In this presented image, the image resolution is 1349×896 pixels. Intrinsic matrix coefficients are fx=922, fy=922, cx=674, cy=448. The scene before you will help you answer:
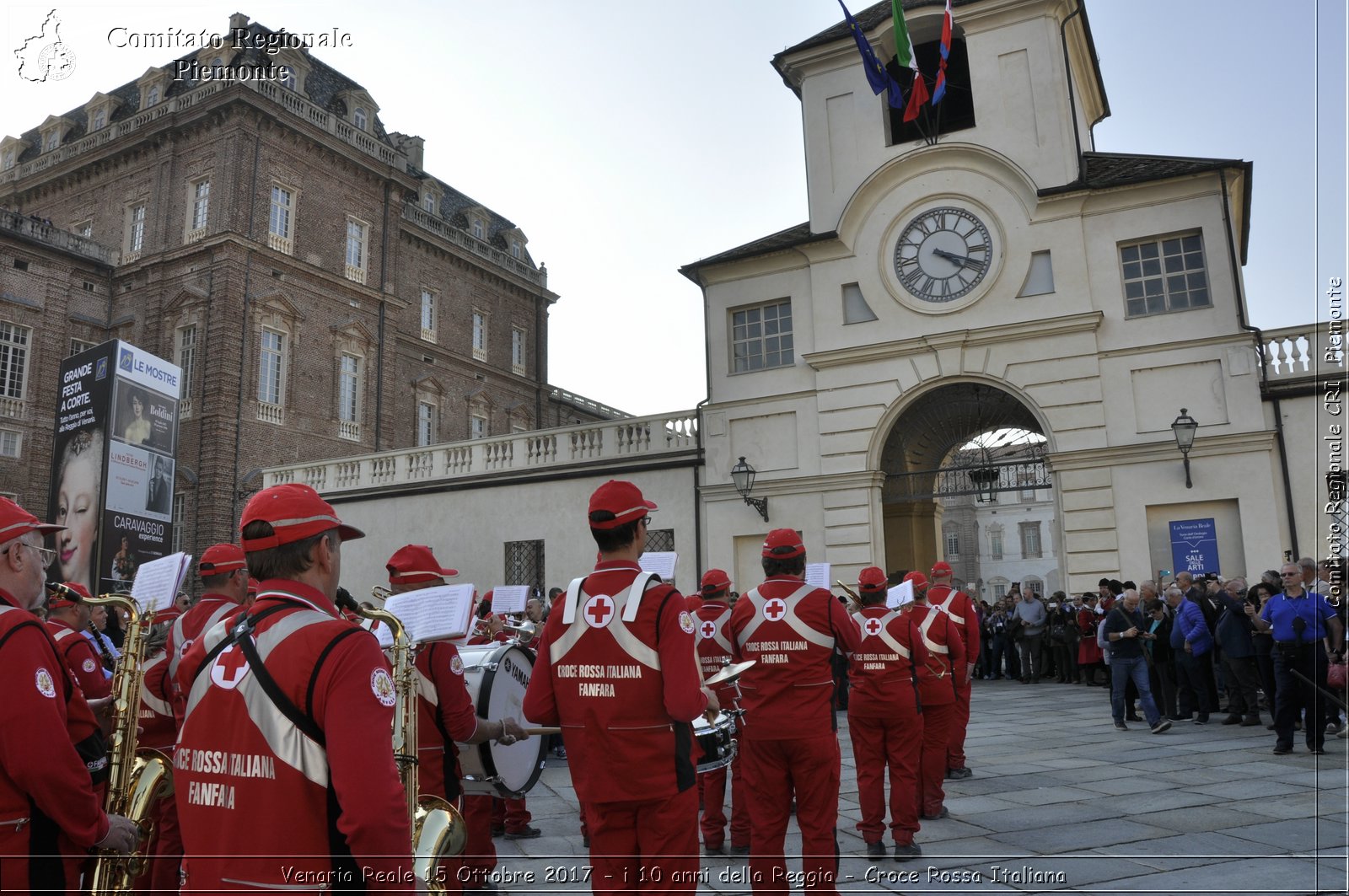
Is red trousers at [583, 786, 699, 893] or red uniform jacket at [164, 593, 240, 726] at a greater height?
red uniform jacket at [164, 593, 240, 726]

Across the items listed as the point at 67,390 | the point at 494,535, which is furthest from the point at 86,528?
the point at 494,535

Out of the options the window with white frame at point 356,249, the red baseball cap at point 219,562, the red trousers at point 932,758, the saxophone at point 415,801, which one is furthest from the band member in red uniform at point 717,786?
the window with white frame at point 356,249

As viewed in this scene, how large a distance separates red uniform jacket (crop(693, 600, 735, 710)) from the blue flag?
566 inches

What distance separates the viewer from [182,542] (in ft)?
98.9

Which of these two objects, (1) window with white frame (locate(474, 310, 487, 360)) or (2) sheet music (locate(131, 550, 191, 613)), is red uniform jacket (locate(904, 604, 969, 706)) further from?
(1) window with white frame (locate(474, 310, 487, 360))

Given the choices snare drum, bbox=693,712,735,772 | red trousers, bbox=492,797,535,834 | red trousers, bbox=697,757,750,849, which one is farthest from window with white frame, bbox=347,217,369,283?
Answer: snare drum, bbox=693,712,735,772

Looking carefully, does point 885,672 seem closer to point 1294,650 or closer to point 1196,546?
point 1294,650

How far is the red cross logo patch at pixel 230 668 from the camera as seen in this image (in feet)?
8.63

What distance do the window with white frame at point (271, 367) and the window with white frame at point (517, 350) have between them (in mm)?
13887

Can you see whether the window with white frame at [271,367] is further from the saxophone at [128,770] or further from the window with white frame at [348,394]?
the saxophone at [128,770]

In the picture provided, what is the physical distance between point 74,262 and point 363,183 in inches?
411

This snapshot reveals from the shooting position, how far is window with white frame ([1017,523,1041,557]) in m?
65.4

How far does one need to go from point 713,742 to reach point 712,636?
2.96 metres

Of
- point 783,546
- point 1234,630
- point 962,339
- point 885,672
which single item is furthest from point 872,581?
point 962,339
